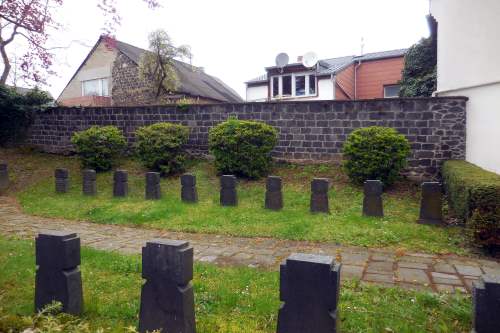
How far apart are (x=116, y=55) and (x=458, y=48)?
2061 centimetres

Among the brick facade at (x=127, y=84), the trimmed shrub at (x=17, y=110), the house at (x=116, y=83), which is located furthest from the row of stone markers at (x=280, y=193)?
the brick facade at (x=127, y=84)

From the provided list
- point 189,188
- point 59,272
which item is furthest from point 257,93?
point 59,272

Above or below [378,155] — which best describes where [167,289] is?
below

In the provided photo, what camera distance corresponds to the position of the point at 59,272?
11.1 ft

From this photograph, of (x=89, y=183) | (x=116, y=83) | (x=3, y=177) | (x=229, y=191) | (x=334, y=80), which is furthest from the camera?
(x=116, y=83)

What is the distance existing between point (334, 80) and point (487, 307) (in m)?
22.6

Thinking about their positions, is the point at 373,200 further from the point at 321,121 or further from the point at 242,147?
the point at 321,121

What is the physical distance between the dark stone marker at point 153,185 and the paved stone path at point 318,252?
77.2 inches

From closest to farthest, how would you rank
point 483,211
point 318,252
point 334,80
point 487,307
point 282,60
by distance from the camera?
point 487,307
point 483,211
point 318,252
point 334,80
point 282,60

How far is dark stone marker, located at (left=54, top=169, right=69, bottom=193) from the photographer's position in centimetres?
1044

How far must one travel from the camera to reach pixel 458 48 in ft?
31.3

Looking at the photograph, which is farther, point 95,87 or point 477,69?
point 95,87

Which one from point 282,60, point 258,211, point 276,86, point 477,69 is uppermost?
point 282,60

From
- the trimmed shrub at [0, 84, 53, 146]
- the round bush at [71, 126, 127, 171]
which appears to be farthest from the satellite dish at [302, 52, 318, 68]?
the round bush at [71, 126, 127, 171]
